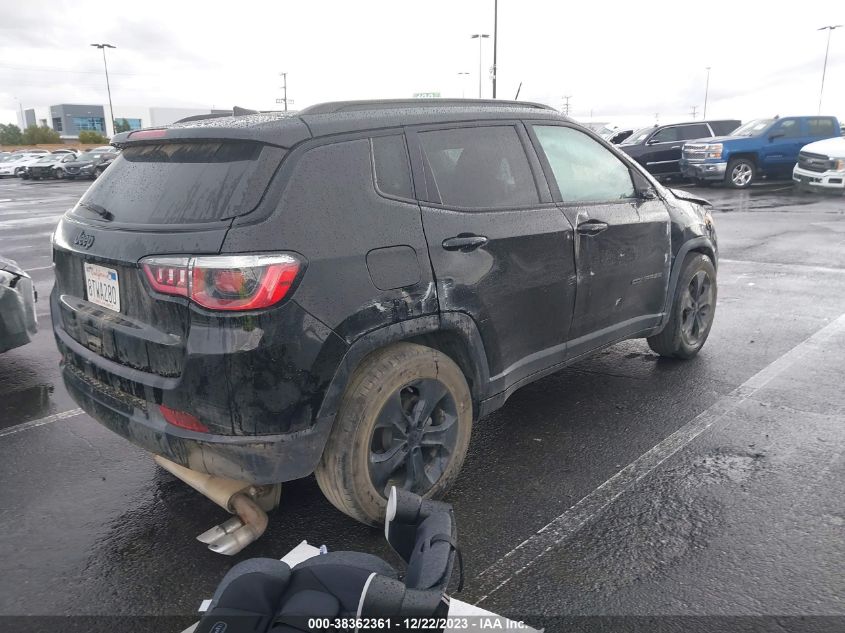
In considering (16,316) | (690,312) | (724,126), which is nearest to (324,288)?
(690,312)

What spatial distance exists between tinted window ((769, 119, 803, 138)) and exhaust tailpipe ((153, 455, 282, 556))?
19780mm

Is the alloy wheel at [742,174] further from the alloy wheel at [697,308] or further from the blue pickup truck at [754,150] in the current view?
the alloy wheel at [697,308]

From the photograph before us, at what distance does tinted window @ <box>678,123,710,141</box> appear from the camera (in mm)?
20406

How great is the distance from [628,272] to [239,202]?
2498 millimetres

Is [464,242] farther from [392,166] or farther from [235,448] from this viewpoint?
→ [235,448]

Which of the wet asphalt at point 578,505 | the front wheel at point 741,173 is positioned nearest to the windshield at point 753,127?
the front wheel at point 741,173

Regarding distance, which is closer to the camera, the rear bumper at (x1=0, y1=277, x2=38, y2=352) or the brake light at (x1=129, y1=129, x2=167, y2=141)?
the brake light at (x1=129, y1=129, x2=167, y2=141)

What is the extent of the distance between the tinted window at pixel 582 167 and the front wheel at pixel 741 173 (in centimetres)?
1662

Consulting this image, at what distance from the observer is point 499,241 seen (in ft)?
10.8

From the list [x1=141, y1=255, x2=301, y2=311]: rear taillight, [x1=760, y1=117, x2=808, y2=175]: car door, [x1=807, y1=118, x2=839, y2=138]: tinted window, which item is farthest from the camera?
[x1=807, y1=118, x2=839, y2=138]: tinted window

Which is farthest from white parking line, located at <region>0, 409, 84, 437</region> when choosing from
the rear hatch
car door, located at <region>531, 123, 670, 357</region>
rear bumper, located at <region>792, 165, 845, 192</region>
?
rear bumper, located at <region>792, 165, 845, 192</region>

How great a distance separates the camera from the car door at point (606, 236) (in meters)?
3.81

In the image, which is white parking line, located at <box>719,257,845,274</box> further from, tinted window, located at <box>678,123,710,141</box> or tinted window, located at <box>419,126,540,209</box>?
tinted window, located at <box>678,123,710,141</box>

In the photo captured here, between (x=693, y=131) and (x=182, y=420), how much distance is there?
68.5 ft
